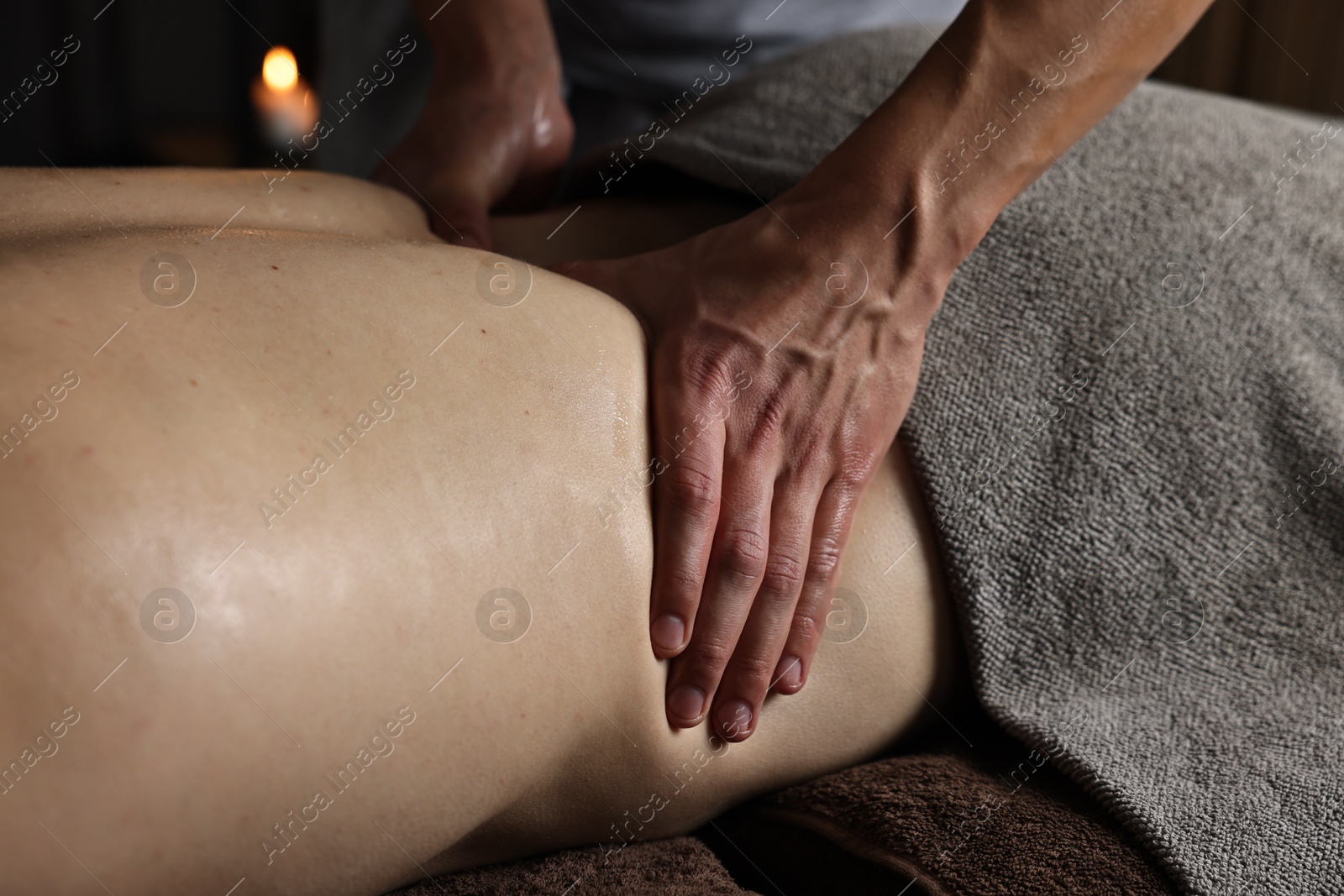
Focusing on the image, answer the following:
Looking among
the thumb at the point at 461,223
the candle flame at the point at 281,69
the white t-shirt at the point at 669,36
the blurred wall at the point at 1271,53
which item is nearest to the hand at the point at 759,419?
the thumb at the point at 461,223

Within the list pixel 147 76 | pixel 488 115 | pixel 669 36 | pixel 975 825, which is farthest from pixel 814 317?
pixel 147 76

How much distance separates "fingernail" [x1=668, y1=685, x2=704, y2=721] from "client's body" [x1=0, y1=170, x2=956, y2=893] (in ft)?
0.04

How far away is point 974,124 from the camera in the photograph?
65 centimetres

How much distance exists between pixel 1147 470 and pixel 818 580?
24 cm

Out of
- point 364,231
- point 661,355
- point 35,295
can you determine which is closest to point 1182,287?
point 661,355

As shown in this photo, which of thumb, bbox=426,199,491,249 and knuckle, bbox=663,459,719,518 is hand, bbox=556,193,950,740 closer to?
knuckle, bbox=663,459,719,518

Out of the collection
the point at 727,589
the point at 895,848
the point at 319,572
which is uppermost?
the point at 319,572

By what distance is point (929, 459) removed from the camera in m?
0.63

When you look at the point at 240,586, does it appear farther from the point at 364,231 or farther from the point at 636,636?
the point at 364,231

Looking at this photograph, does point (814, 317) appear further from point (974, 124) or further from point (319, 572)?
point (319, 572)

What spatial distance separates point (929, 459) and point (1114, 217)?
0.23 meters

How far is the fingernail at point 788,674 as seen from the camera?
0.58 meters

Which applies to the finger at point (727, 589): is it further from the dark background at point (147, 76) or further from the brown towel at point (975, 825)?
the dark background at point (147, 76)

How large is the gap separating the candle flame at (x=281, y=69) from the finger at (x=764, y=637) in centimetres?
220
